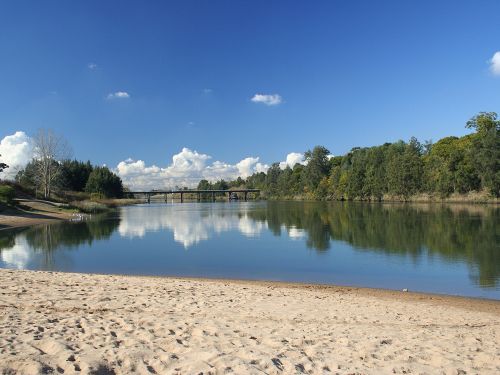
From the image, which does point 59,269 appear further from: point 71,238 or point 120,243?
point 71,238

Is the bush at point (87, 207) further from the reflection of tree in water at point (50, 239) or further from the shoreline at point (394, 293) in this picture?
the shoreline at point (394, 293)

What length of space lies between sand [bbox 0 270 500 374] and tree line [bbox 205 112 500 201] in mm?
84719

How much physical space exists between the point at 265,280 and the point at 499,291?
29.1 ft

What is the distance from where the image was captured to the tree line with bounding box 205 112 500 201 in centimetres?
8831

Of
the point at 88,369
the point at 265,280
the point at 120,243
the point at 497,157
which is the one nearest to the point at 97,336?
the point at 88,369

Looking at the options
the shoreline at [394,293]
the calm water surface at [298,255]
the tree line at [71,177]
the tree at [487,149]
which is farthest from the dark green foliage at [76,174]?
the shoreline at [394,293]

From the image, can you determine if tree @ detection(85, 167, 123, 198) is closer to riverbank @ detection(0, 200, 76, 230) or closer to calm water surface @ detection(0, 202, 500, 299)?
riverbank @ detection(0, 200, 76, 230)

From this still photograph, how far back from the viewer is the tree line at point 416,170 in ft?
290

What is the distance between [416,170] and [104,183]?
86.2 meters

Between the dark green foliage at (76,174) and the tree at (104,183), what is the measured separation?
8.70ft

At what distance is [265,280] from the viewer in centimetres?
1875

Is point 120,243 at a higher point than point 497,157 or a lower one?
lower

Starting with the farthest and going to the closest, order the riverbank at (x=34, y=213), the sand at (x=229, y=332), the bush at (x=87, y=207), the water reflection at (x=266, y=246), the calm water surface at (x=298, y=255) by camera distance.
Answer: the bush at (x=87, y=207) → the riverbank at (x=34, y=213) → the water reflection at (x=266, y=246) → the calm water surface at (x=298, y=255) → the sand at (x=229, y=332)

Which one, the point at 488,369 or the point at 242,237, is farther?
the point at 242,237
